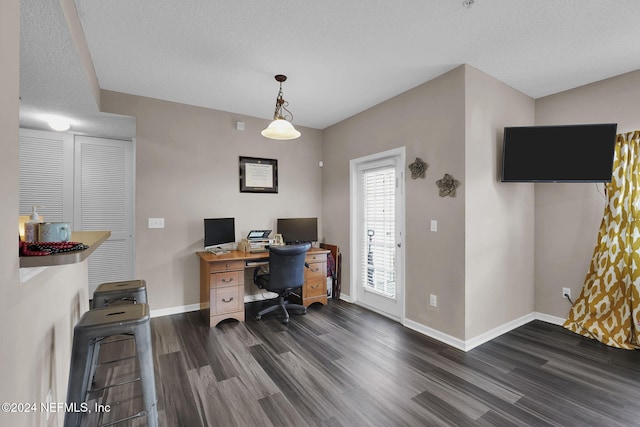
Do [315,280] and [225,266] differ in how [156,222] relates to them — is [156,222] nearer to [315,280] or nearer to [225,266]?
[225,266]

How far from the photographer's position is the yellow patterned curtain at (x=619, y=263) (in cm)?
278

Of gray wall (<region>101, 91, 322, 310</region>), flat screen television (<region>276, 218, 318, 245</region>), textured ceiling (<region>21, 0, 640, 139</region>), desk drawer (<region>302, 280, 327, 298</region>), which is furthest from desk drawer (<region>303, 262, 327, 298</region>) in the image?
textured ceiling (<region>21, 0, 640, 139</region>)

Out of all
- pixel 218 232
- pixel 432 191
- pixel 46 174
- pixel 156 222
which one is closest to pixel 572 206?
pixel 432 191

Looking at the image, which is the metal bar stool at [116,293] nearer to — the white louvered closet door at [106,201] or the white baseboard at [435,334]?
the white louvered closet door at [106,201]

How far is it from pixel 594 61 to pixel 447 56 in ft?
4.48

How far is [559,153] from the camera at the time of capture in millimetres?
2883

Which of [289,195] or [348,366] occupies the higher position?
[289,195]

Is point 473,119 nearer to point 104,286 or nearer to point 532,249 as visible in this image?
point 532,249

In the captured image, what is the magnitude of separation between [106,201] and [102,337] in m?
3.19

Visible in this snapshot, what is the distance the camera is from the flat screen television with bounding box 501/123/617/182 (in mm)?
2748

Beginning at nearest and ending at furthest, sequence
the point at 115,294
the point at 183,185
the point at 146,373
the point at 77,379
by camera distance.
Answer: the point at 77,379 → the point at 146,373 → the point at 115,294 → the point at 183,185

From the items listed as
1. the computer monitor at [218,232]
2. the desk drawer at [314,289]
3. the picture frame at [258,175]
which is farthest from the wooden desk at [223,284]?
the picture frame at [258,175]

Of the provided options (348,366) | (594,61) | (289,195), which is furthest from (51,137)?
(594,61)

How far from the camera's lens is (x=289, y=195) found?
4539mm
